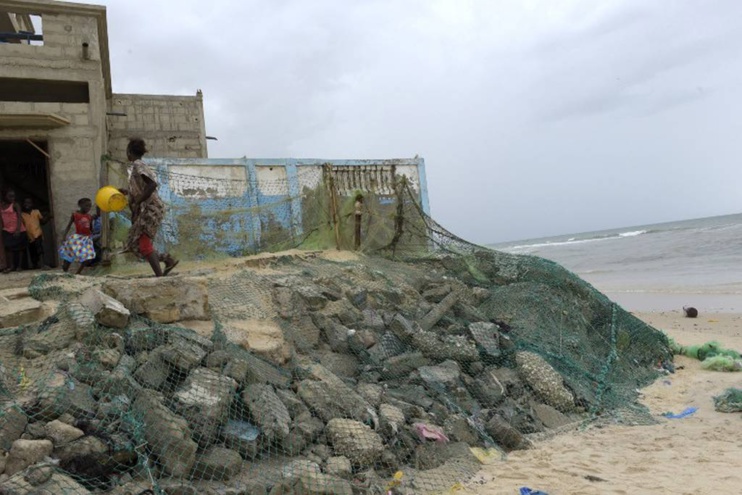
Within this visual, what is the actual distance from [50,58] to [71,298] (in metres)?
6.25

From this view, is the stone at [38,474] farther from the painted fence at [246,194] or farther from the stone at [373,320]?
the painted fence at [246,194]

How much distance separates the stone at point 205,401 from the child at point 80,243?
14.4ft

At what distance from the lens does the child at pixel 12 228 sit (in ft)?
27.1

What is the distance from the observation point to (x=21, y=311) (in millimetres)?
4305

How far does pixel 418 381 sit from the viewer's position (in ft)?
16.1

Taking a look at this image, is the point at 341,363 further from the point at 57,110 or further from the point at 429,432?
the point at 57,110

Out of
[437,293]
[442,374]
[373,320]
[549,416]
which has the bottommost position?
[549,416]

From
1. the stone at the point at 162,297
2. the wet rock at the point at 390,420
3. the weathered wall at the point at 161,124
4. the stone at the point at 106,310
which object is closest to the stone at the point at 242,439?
the wet rock at the point at 390,420

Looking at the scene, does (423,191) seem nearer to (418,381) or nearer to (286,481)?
(418,381)

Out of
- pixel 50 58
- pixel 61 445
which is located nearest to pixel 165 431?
pixel 61 445

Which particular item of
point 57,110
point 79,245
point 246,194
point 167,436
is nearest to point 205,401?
point 167,436

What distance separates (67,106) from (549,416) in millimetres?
8561

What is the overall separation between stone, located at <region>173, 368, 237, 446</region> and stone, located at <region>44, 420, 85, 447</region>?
2.04ft

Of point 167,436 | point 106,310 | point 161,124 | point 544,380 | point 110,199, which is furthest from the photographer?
point 161,124
